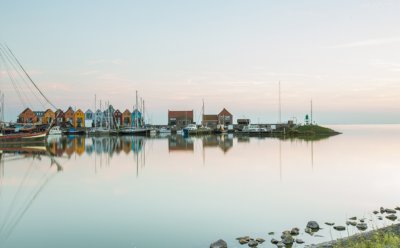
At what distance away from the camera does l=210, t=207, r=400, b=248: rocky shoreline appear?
42.1 ft

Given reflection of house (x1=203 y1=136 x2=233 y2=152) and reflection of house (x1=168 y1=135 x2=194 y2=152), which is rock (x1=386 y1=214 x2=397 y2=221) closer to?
reflection of house (x1=203 y1=136 x2=233 y2=152)

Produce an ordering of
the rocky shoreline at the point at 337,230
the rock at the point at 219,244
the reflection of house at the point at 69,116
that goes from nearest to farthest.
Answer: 1. the rocky shoreline at the point at 337,230
2. the rock at the point at 219,244
3. the reflection of house at the point at 69,116

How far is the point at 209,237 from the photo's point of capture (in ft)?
50.0

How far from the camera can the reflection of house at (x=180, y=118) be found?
145250mm

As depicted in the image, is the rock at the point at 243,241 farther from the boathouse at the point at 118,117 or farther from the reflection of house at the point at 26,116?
the reflection of house at the point at 26,116

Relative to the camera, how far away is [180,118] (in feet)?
481

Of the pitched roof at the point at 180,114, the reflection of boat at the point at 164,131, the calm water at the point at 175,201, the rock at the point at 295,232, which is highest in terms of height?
the pitched roof at the point at 180,114

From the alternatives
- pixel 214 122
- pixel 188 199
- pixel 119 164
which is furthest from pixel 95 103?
pixel 188 199

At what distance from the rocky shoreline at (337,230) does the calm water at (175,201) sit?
45 centimetres

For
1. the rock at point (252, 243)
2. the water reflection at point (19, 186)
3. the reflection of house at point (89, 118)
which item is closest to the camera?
the rock at point (252, 243)

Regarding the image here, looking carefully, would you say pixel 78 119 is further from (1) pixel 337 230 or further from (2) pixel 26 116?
(1) pixel 337 230

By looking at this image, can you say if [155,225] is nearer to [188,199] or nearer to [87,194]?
[188,199]

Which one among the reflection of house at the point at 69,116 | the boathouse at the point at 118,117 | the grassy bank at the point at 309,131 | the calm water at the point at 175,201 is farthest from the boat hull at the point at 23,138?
the grassy bank at the point at 309,131

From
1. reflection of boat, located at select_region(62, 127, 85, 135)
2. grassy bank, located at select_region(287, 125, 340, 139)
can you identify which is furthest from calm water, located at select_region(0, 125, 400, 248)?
reflection of boat, located at select_region(62, 127, 85, 135)
